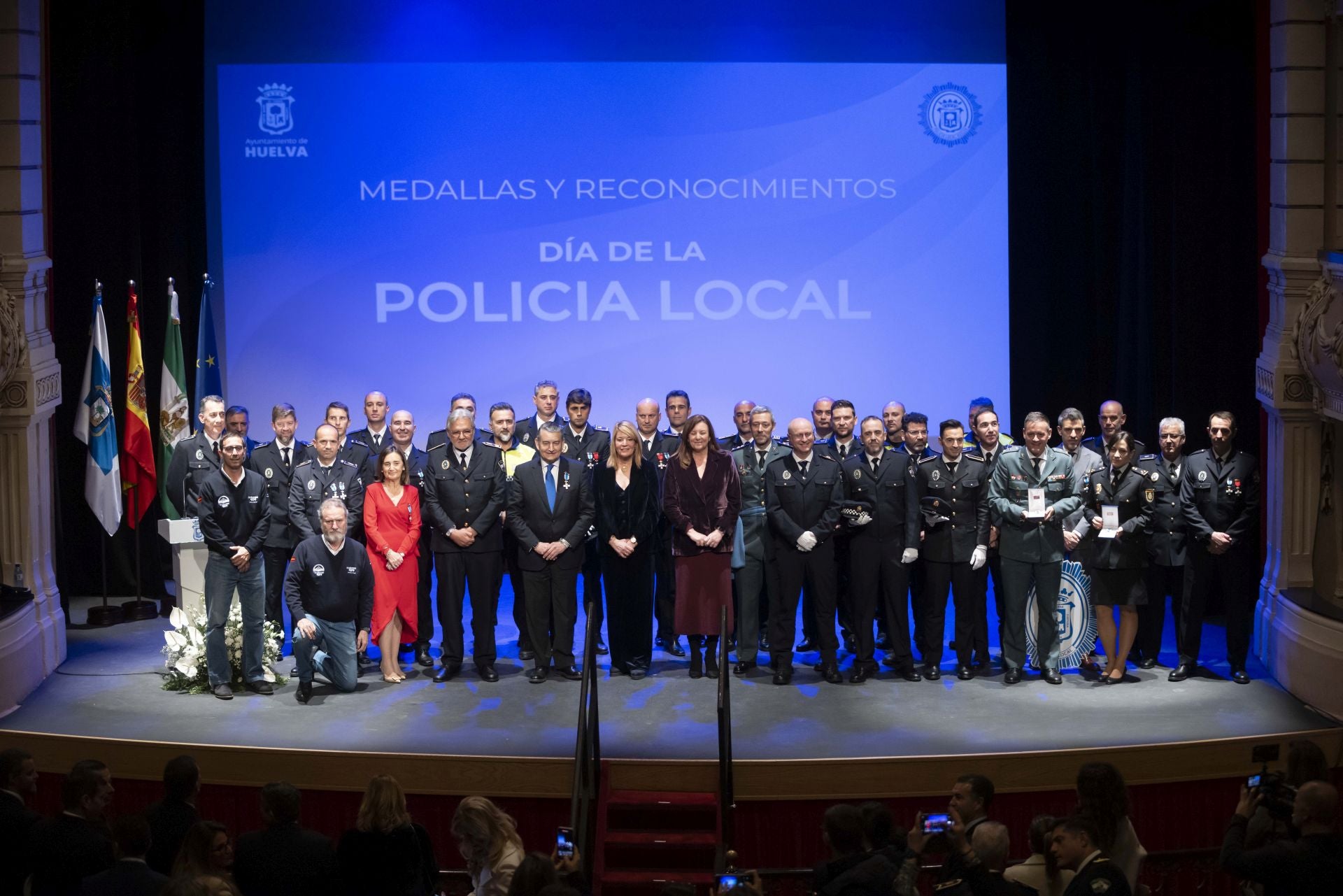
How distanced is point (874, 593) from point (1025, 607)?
2.51ft

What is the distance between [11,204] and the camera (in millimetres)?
9062

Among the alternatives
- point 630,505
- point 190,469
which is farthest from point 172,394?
point 630,505

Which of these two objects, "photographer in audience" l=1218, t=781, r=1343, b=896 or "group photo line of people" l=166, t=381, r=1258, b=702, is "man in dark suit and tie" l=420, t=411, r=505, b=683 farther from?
"photographer in audience" l=1218, t=781, r=1343, b=896

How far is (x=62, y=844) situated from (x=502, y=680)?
12.0ft

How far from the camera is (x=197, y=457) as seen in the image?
8.88 metres

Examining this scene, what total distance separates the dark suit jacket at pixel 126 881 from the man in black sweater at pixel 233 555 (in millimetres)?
3579

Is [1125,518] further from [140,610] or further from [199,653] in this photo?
[140,610]

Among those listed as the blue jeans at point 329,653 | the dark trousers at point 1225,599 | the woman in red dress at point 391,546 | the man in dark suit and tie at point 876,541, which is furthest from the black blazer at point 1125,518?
the blue jeans at point 329,653

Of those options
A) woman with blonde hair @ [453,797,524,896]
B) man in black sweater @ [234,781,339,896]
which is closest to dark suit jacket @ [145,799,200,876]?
man in black sweater @ [234,781,339,896]

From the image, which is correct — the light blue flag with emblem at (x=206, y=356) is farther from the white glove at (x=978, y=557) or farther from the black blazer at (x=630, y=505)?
the white glove at (x=978, y=557)

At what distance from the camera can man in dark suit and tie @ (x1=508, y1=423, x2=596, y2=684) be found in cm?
842

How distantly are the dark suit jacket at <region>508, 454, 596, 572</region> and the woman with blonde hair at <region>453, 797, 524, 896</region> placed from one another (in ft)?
10.7

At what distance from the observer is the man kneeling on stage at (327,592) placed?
8.17m

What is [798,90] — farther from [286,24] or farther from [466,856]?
[466,856]
